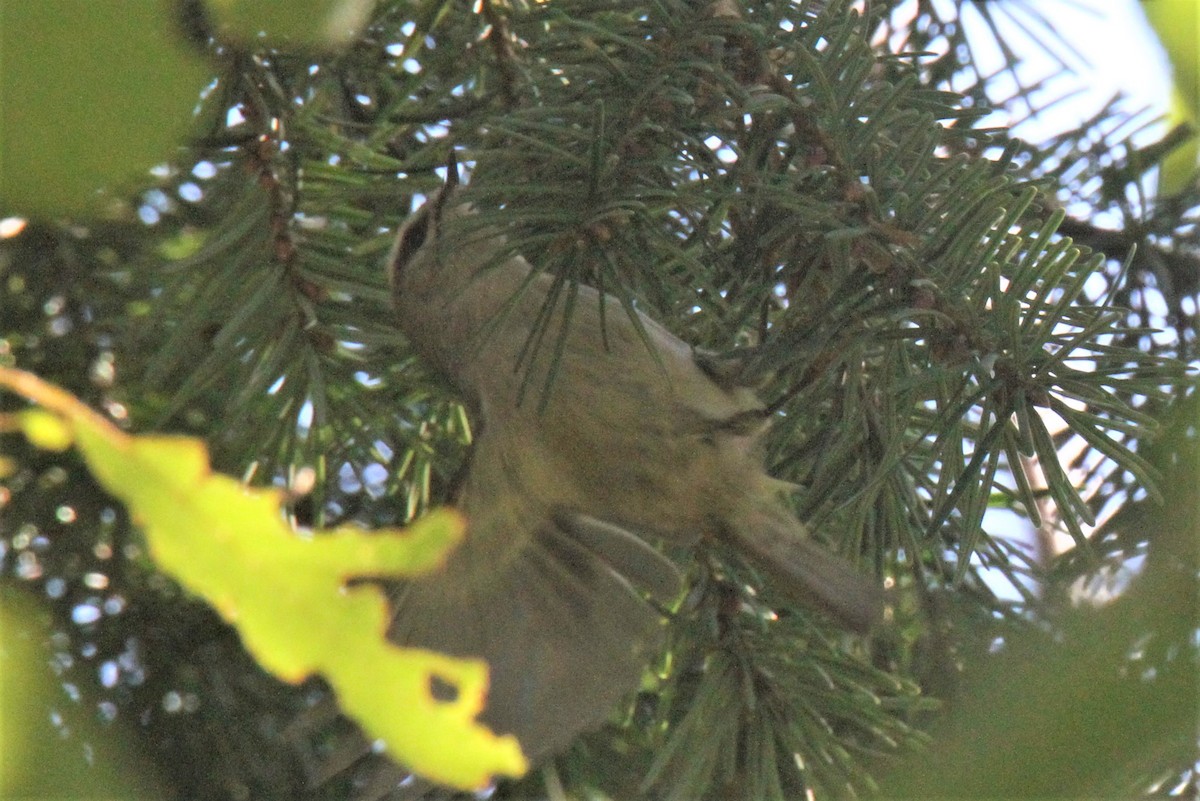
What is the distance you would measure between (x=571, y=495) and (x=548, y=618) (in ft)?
0.36

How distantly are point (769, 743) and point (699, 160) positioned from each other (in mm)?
448

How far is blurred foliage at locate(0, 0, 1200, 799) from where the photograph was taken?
0.83 meters

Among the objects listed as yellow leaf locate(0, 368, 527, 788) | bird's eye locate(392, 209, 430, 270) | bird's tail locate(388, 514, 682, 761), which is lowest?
bird's tail locate(388, 514, 682, 761)

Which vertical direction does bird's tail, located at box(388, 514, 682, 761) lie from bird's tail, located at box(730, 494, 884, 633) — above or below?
below

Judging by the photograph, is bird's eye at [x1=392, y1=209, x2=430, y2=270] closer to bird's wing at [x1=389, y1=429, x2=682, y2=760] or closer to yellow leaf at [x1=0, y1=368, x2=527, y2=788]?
bird's wing at [x1=389, y1=429, x2=682, y2=760]

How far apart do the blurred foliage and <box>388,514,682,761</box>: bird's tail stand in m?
0.05

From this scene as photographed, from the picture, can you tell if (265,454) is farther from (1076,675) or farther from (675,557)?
(1076,675)

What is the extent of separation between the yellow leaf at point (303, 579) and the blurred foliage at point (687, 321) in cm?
50

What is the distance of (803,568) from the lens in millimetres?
999

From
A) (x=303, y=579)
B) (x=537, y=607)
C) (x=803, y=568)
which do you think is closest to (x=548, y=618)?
(x=537, y=607)

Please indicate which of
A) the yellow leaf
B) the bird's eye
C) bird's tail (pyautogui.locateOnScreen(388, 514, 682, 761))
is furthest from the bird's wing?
the yellow leaf

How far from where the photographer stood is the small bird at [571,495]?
106 centimetres

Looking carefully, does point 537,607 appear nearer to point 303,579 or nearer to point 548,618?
point 548,618

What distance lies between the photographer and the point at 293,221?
3.52 ft
